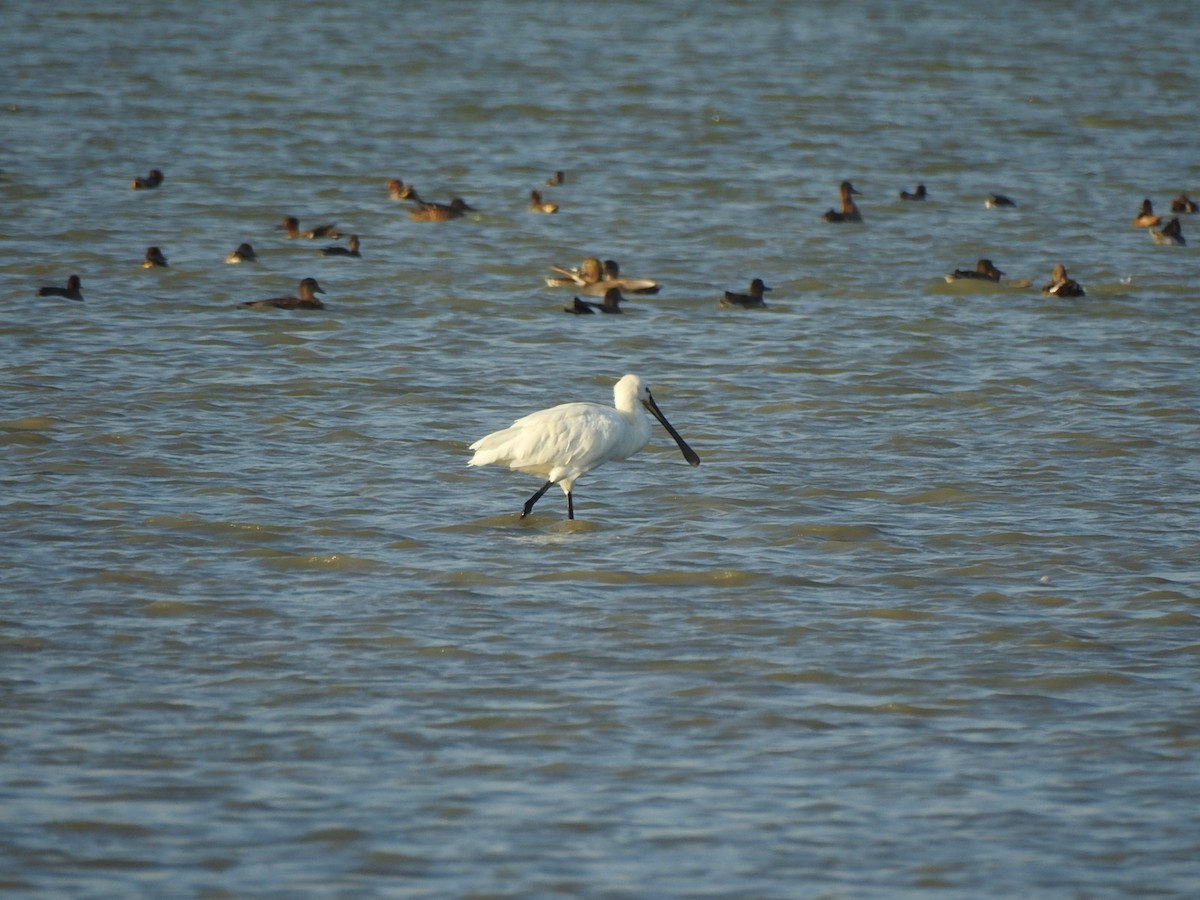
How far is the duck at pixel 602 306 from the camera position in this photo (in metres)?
17.4

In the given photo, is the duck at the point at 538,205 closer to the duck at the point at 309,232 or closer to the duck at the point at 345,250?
the duck at the point at 309,232

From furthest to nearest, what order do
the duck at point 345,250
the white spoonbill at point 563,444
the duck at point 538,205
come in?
the duck at point 538,205 → the duck at point 345,250 → the white spoonbill at point 563,444

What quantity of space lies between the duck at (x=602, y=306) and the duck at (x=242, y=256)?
3802 millimetres

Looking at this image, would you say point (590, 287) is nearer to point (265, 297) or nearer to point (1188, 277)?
point (265, 297)

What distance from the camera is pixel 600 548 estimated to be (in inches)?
400

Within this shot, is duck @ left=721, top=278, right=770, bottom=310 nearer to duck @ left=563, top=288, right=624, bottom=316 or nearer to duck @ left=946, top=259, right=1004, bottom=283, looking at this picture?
duck @ left=563, top=288, right=624, bottom=316

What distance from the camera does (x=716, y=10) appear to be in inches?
1999

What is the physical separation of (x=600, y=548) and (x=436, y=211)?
12295 millimetres

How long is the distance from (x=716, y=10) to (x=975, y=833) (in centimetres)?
4617

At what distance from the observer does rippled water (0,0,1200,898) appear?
647 centimetres

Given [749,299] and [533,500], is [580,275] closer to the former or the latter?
[749,299]

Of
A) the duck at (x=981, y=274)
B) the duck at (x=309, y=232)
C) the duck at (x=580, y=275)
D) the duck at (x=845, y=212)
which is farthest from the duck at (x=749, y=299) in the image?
the duck at (x=309, y=232)

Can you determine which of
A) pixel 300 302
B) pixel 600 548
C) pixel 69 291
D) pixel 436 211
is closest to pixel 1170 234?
pixel 436 211

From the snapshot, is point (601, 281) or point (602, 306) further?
point (601, 281)
